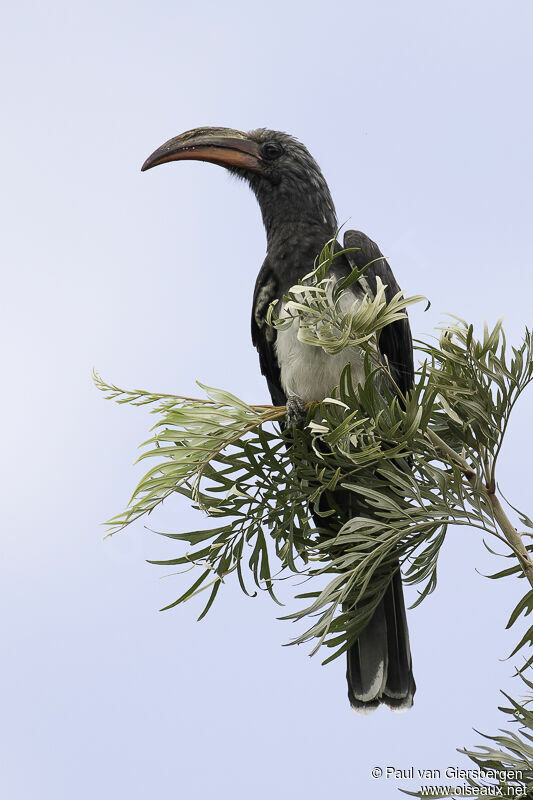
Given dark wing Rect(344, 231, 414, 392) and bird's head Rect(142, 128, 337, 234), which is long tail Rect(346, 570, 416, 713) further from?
bird's head Rect(142, 128, 337, 234)

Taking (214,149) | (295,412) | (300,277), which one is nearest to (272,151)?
(214,149)

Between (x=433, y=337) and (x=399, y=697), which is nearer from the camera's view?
(x=433, y=337)

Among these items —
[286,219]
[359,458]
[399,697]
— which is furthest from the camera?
[286,219]

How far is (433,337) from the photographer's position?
11.6ft

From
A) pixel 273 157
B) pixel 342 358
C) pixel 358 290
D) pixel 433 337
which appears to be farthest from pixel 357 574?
pixel 273 157

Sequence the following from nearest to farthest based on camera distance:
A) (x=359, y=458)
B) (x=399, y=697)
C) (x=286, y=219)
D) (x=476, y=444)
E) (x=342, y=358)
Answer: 1. (x=359, y=458)
2. (x=476, y=444)
3. (x=399, y=697)
4. (x=342, y=358)
5. (x=286, y=219)

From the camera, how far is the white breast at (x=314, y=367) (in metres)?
4.29

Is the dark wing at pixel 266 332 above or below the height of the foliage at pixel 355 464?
above

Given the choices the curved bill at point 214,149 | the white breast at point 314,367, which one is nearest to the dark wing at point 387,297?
the white breast at point 314,367

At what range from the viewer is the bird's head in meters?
5.01

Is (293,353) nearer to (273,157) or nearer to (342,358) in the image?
(342,358)

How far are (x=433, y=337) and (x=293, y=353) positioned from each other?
108 cm

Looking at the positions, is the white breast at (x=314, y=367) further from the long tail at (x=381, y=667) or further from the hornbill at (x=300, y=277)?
the long tail at (x=381, y=667)

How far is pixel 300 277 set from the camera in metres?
4.54
